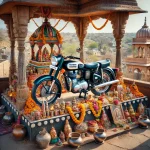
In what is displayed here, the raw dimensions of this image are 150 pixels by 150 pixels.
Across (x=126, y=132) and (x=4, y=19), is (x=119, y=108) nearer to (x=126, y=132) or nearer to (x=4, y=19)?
(x=126, y=132)

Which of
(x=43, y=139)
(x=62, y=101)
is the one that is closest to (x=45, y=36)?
(x=62, y=101)

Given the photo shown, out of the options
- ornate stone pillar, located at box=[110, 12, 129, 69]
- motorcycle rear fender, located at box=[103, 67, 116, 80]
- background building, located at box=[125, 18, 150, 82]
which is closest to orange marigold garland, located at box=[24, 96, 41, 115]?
motorcycle rear fender, located at box=[103, 67, 116, 80]

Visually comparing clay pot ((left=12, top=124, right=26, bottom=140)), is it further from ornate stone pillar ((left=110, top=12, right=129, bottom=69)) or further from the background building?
the background building

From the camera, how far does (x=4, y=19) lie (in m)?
8.79

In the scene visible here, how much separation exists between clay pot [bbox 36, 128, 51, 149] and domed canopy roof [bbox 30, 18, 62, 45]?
367 cm

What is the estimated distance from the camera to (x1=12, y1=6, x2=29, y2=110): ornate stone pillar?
6.67 metres

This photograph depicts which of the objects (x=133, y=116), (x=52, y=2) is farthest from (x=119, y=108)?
(x=52, y=2)

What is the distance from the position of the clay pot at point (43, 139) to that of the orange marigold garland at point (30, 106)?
0.95m

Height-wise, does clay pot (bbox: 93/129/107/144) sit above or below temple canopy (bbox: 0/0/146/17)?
below

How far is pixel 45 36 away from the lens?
8.33 metres

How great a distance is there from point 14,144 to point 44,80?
210cm

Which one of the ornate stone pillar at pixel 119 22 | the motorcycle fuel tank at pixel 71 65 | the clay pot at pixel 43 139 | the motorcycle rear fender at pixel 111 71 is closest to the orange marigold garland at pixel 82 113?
the clay pot at pixel 43 139

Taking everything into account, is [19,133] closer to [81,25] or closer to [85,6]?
[85,6]

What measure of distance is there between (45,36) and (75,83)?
2296 mm
